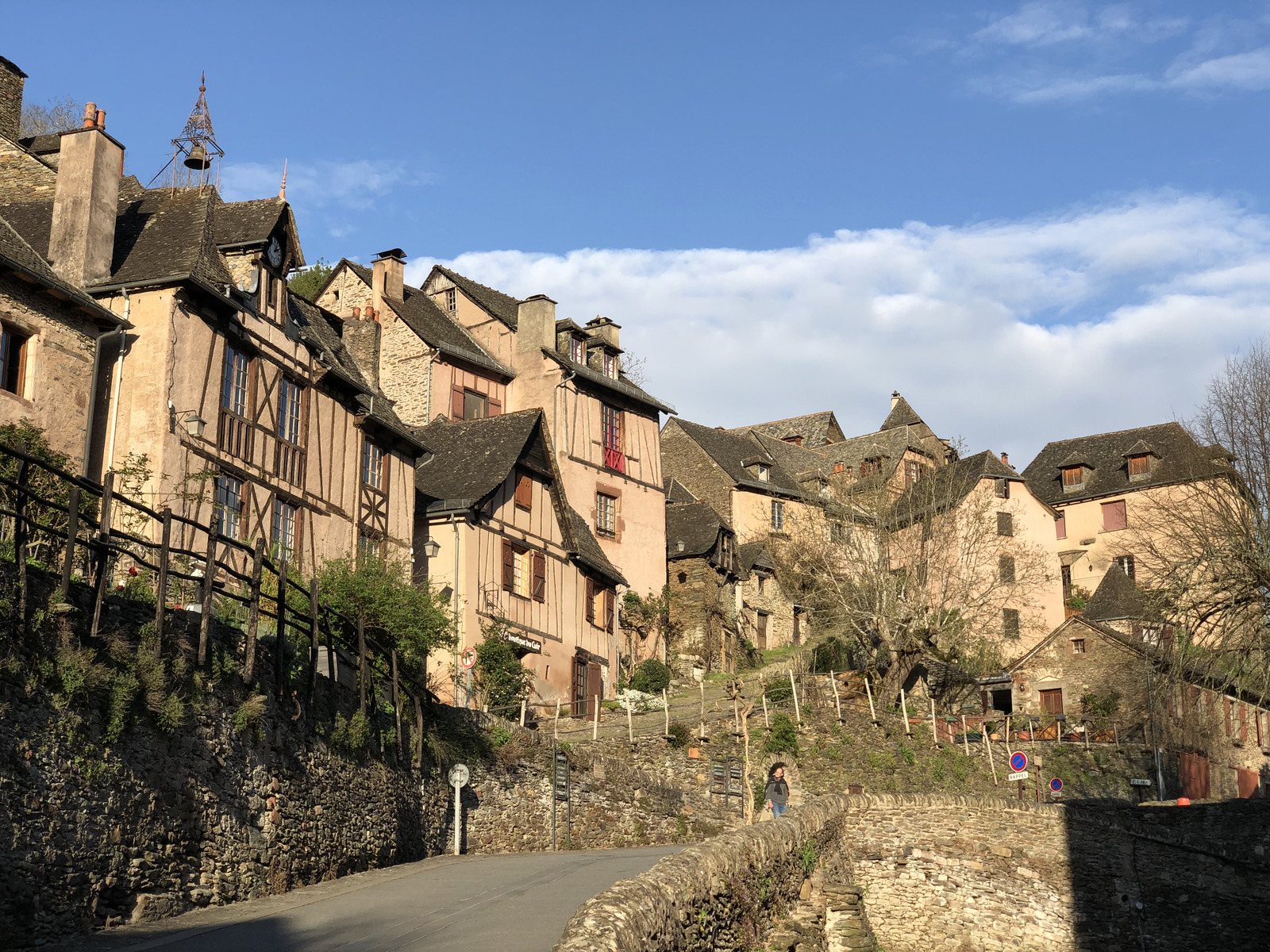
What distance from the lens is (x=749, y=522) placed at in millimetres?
50844

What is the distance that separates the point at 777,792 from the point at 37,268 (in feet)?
43.9

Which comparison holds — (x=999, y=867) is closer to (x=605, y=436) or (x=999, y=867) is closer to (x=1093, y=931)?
(x=1093, y=931)

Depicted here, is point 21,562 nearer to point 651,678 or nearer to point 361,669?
point 361,669

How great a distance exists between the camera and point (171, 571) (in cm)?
1232

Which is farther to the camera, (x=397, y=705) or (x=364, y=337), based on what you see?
(x=364, y=337)

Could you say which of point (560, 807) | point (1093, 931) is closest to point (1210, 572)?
point (1093, 931)

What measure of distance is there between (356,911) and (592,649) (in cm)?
2199

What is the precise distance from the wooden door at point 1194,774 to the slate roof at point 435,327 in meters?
21.2

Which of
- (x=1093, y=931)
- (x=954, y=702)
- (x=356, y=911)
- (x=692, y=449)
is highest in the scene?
(x=692, y=449)

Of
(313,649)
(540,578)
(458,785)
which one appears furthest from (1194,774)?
(313,649)

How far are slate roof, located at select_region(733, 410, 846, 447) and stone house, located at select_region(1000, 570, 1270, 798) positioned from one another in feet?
70.0

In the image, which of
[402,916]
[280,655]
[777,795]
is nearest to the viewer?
[402,916]

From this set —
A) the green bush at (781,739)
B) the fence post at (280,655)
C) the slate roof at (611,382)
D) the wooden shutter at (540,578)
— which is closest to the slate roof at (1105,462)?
the slate roof at (611,382)

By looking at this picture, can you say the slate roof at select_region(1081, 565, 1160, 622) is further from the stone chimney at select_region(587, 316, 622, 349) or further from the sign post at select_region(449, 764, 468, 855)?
the sign post at select_region(449, 764, 468, 855)
